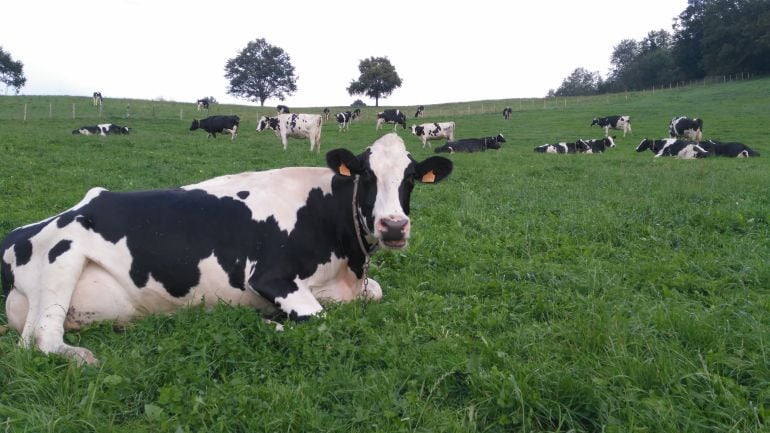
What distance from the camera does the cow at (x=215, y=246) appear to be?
4.30 metres

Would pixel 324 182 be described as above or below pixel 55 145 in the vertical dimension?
below

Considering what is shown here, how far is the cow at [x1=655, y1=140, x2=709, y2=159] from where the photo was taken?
A: 22.4 meters

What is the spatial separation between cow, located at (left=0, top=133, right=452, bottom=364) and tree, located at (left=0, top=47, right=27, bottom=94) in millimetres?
95637

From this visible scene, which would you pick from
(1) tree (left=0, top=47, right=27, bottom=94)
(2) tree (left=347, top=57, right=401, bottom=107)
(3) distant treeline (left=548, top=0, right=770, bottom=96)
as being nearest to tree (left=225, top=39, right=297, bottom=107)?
(2) tree (left=347, top=57, right=401, bottom=107)

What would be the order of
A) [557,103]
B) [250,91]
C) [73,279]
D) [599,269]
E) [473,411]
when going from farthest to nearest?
1. [250,91]
2. [557,103]
3. [599,269]
4. [73,279]
5. [473,411]

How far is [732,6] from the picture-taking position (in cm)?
7788

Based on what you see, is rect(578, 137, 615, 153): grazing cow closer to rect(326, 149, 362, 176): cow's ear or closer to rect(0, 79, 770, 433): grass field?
rect(0, 79, 770, 433): grass field

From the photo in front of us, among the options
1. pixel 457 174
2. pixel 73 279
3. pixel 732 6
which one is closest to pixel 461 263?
pixel 73 279

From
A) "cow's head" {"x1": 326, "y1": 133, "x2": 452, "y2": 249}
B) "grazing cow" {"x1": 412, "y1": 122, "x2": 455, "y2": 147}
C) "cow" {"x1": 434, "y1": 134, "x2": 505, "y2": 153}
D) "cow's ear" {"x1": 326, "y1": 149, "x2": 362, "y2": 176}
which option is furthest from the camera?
"grazing cow" {"x1": 412, "y1": 122, "x2": 455, "y2": 147}

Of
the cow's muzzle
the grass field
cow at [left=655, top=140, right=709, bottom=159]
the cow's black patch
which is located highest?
cow at [left=655, top=140, right=709, bottom=159]

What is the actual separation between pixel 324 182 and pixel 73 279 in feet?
7.83

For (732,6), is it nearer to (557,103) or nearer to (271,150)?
(557,103)

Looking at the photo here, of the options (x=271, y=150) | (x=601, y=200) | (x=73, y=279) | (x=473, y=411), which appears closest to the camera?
(x=473, y=411)

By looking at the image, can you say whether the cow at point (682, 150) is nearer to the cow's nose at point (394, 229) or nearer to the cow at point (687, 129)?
→ the cow at point (687, 129)
